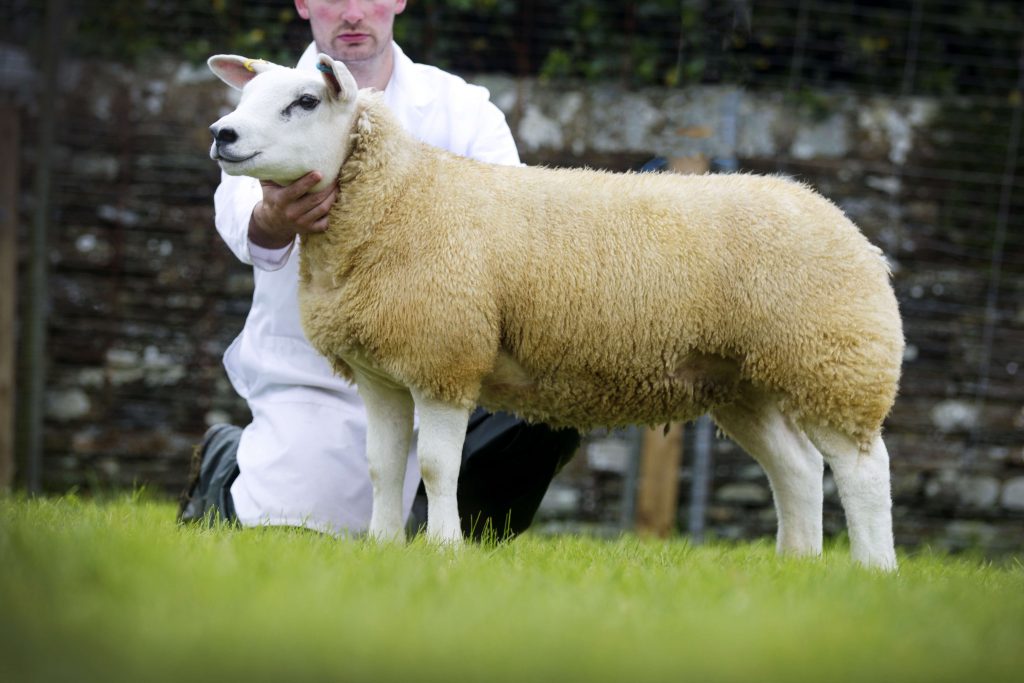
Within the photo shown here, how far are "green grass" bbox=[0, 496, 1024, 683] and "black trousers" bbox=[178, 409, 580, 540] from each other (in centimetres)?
99

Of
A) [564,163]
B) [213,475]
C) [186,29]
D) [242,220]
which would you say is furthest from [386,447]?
[186,29]

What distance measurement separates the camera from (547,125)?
6094 millimetres

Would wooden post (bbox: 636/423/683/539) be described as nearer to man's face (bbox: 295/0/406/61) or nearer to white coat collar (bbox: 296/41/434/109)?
white coat collar (bbox: 296/41/434/109)

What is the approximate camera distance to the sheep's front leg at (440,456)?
10.5 ft

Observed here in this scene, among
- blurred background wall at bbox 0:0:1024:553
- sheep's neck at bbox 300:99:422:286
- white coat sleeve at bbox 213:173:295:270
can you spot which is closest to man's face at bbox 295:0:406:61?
white coat sleeve at bbox 213:173:295:270

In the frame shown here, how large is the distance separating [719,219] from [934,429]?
331 cm

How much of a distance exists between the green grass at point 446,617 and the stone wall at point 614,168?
303 centimetres

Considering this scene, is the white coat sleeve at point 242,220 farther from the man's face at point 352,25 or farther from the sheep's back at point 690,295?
the sheep's back at point 690,295

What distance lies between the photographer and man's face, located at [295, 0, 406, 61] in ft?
12.8

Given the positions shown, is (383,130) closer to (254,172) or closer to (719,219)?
(254,172)

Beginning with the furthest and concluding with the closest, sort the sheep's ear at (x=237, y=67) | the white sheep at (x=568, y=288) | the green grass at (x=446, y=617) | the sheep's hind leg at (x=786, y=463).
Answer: the sheep's hind leg at (x=786, y=463), the sheep's ear at (x=237, y=67), the white sheep at (x=568, y=288), the green grass at (x=446, y=617)

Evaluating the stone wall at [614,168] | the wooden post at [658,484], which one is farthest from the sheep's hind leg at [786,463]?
the stone wall at [614,168]

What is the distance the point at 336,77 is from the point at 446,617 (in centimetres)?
162

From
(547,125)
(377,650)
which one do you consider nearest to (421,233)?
(377,650)
